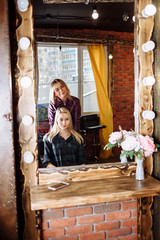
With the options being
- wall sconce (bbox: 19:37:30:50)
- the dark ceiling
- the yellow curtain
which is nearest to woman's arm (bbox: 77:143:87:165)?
the yellow curtain

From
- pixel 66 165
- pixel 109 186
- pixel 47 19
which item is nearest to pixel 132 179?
pixel 109 186

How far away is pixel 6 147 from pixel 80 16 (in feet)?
9.47

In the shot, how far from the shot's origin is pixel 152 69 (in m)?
2.03

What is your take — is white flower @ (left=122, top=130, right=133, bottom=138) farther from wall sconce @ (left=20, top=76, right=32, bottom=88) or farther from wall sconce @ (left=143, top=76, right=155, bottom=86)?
wall sconce @ (left=20, top=76, right=32, bottom=88)

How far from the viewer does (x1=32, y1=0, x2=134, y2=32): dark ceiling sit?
3246 millimetres

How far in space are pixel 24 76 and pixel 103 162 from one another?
3.23 feet

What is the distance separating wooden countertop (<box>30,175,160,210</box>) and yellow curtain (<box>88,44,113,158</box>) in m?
0.29

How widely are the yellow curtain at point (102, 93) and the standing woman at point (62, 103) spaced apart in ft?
0.98

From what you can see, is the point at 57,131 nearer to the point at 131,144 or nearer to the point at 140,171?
the point at 131,144

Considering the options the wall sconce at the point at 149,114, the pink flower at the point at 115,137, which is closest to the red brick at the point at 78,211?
the pink flower at the point at 115,137

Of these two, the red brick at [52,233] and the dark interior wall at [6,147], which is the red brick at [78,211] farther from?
the dark interior wall at [6,147]

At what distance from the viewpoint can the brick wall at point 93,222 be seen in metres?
1.96

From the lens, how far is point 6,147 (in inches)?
68.1

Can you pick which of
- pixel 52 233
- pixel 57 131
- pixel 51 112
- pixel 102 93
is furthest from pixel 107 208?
pixel 102 93
